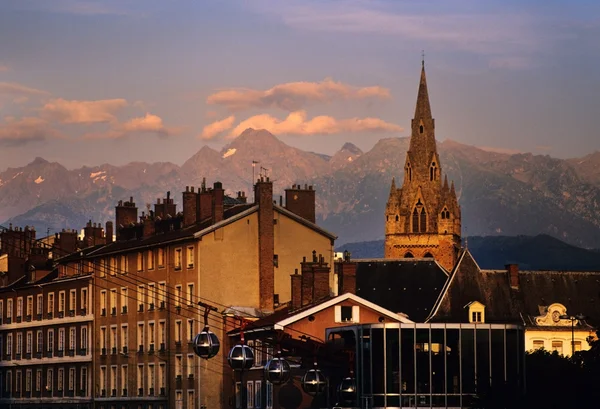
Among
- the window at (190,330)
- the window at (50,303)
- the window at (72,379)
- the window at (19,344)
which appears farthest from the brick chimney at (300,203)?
the window at (19,344)

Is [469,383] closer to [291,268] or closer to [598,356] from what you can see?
[598,356]

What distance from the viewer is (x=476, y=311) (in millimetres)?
142750

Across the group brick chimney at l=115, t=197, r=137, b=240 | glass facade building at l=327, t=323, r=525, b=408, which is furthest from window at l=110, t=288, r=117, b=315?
glass facade building at l=327, t=323, r=525, b=408

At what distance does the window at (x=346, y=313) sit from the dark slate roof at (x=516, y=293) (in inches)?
1061

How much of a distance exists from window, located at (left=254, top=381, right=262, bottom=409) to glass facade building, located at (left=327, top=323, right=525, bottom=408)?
11.7 metres

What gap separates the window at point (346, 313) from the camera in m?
114

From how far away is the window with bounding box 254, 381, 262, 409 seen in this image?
11738cm

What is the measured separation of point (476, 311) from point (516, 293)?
207 inches

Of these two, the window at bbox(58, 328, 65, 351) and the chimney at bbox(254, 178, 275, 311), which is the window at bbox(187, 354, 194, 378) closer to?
the chimney at bbox(254, 178, 275, 311)

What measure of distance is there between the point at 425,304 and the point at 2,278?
40539 mm

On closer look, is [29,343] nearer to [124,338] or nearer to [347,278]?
[124,338]

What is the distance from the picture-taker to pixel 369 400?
105m

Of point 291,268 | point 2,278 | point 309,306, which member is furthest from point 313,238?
point 2,278

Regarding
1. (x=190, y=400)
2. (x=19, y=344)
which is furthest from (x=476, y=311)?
(x=19, y=344)
